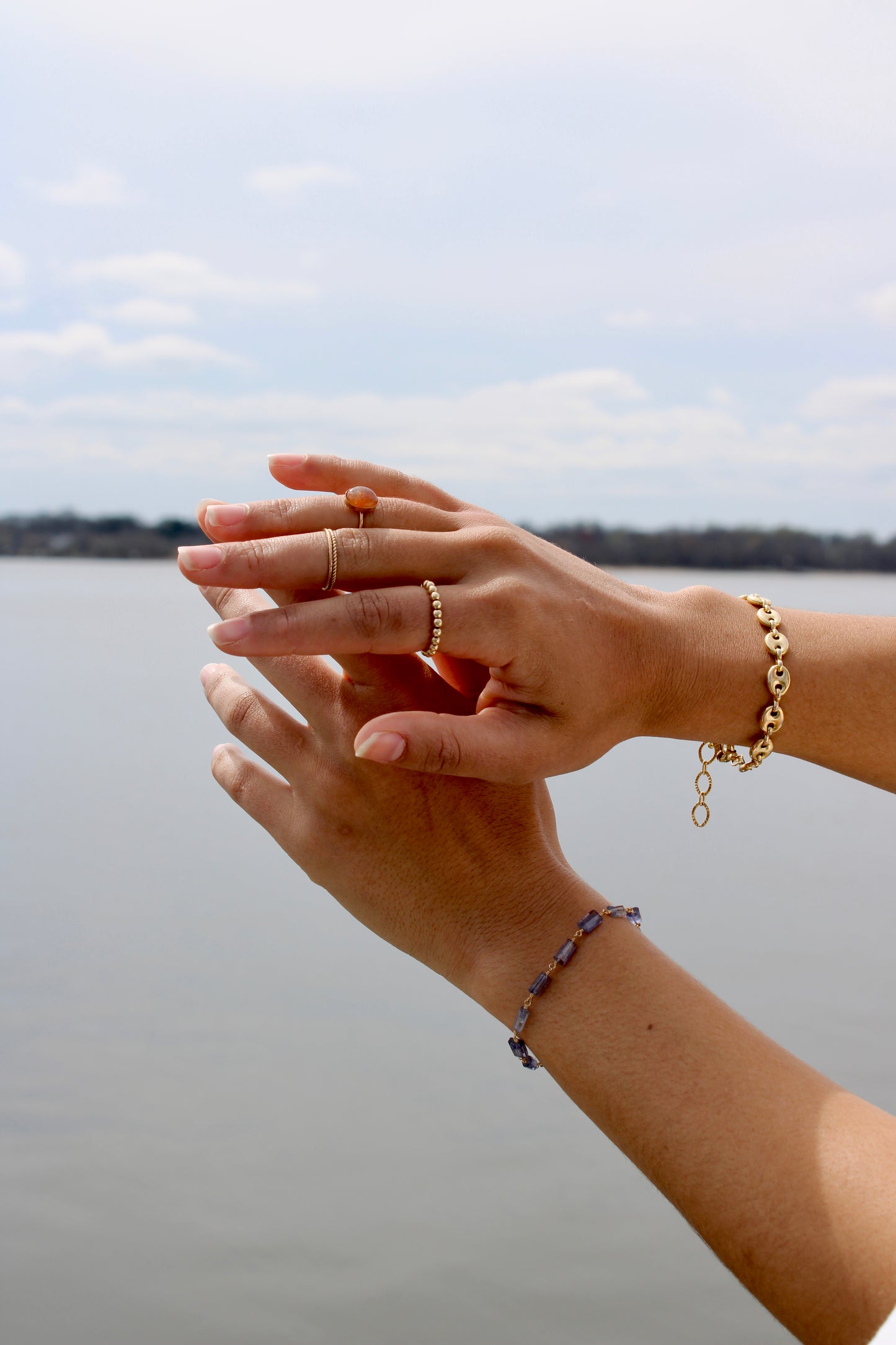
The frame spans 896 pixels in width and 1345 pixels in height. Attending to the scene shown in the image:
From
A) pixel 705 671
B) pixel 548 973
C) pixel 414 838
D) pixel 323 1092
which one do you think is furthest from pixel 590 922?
pixel 323 1092

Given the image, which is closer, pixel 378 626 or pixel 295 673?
pixel 378 626

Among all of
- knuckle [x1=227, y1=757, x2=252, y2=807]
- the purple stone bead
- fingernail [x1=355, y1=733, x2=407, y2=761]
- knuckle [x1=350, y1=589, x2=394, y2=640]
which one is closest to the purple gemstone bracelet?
the purple stone bead

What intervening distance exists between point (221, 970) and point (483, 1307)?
1.53 m

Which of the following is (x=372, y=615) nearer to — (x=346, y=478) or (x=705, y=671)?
(x=346, y=478)

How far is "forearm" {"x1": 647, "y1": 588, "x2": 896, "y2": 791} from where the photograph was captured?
4.24ft

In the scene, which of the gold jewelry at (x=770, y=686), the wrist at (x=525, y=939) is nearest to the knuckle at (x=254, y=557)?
the wrist at (x=525, y=939)

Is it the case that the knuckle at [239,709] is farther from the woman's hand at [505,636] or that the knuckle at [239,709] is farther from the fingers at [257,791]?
the woman's hand at [505,636]

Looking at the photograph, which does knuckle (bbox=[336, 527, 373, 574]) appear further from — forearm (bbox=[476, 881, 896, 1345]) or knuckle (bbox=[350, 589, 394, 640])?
forearm (bbox=[476, 881, 896, 1345])

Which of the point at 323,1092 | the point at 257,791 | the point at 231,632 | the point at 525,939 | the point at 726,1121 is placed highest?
the point at 231,632

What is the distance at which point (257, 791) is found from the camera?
55.8 inches

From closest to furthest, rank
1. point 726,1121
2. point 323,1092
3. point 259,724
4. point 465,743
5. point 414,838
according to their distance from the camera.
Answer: point 726,1121, point 465,743, point 414,838, point 259,724, point 323,1092

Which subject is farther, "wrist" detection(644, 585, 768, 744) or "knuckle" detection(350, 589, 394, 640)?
"wrist" detection(644, 585, 768, 744)

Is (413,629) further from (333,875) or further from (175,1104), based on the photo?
(175,1104)

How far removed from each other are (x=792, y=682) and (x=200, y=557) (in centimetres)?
79
